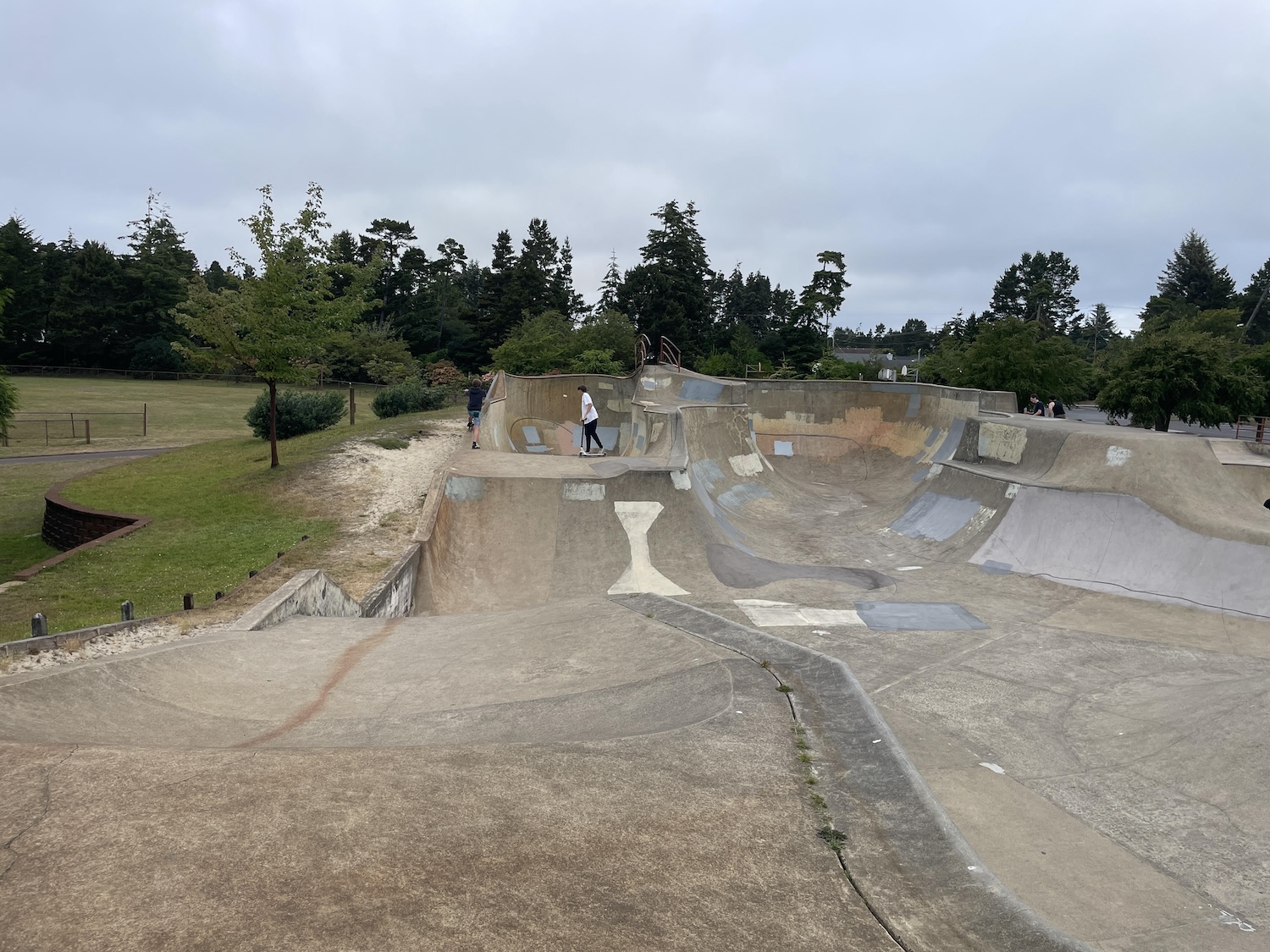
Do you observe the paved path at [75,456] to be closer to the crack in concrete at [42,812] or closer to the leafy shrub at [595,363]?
the leafy shrub at [595,363]

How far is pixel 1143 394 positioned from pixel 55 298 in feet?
241

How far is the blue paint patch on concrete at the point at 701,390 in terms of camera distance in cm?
2462

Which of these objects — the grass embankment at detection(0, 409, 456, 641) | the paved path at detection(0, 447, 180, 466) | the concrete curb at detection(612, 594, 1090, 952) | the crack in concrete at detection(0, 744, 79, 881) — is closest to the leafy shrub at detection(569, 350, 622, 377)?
the grass embankment at detection(0, 409, 456, 641)

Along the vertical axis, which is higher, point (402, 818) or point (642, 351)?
point (642, 351)

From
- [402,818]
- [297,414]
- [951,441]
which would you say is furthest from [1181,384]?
[402,818]

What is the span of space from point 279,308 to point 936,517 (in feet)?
50.2

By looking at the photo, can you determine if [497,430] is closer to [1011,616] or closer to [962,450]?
[962,450]

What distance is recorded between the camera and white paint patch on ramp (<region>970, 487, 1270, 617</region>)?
36.7 feet

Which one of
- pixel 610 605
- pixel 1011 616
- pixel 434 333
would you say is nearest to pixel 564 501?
pixel 610 605

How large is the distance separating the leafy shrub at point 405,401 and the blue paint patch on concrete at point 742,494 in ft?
52.5

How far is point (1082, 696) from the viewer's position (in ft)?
26.2

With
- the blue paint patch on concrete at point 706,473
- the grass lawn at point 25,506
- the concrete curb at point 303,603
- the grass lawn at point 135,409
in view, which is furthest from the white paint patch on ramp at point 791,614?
A: the grass lawn at point 135,409

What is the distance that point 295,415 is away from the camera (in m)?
24.5

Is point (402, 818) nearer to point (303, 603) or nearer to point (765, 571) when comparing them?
point (303, 603)
